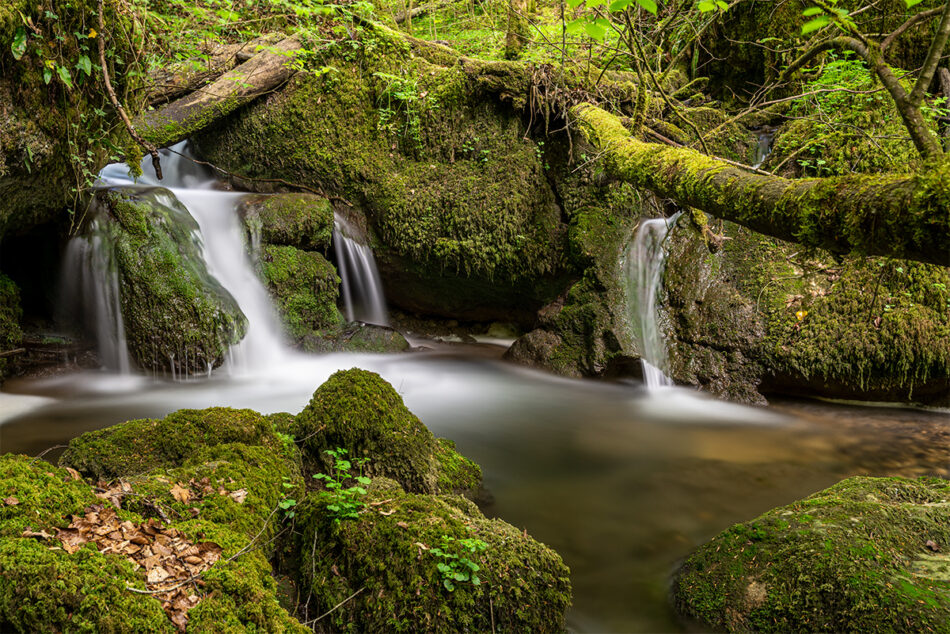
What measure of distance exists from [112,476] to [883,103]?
26.8 ft

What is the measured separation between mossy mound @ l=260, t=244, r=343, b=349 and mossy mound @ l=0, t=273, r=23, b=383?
8.88ft

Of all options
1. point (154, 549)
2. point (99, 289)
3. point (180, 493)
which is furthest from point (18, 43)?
point (154, 549)

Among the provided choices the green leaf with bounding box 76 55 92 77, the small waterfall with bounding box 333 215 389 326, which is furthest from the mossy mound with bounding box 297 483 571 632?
the small waterfall with bounding box 333 215 389 326

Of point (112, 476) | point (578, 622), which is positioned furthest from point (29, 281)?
point (578, 622)

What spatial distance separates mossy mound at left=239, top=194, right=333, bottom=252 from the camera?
7.59m

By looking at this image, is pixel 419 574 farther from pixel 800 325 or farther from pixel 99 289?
pixel 99 289

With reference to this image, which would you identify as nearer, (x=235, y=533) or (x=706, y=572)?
(x=235, y=533)

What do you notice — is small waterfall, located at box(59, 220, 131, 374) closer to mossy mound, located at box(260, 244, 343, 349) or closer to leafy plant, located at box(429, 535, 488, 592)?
mossy mound, located at box(260, 244, 343, 349)

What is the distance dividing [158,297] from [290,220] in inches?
80.2

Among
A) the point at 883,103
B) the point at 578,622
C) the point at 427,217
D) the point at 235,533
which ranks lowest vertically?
the point at 578,622

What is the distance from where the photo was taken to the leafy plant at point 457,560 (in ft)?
7.40

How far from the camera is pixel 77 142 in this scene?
4.62 m

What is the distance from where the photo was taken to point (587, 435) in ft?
18.1

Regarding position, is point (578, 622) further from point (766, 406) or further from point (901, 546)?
point (766, 406)
